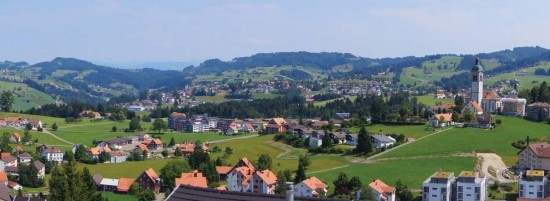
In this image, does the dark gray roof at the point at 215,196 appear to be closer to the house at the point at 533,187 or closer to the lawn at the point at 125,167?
the house at the point at 533,187

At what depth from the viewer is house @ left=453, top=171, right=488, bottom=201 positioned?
40.3 metres

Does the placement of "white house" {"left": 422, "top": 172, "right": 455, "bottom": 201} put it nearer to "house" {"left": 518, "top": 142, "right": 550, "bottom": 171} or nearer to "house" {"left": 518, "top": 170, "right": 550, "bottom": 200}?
"house" {"left": 518, "top": 170, "right": 550, "bottom": 200}

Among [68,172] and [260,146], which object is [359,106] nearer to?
[260,146]

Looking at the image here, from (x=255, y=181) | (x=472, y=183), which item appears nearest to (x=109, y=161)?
(x=255, y=181)

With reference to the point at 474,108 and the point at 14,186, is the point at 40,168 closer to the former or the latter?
the point at 14,186

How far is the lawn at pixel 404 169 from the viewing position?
160 ft

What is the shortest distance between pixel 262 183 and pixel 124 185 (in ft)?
40.3

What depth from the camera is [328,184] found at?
48.4m

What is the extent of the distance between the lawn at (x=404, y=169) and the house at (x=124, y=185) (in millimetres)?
14718

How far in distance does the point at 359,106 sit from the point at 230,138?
3352 centimetres

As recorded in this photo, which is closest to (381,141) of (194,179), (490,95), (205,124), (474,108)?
(474,108)

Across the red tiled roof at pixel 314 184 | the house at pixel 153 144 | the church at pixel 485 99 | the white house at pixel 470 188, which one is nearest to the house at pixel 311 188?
the red tiled roof at pixel 314 184

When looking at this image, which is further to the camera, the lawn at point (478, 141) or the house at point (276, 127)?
the house at point (276, 127)

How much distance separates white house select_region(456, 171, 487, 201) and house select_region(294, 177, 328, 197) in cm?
913
